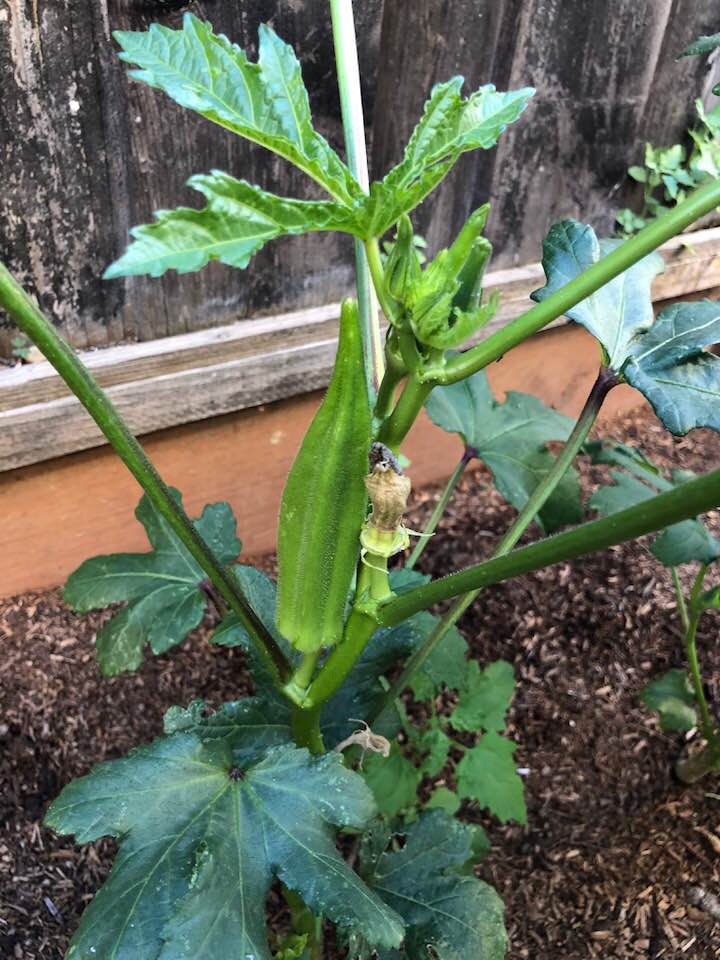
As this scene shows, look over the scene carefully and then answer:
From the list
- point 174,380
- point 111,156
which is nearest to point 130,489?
point 174,380

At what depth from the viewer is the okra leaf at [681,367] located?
3.48 ft

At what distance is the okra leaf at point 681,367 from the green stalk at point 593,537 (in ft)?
1.15

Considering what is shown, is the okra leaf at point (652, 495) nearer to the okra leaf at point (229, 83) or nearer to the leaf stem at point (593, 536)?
the leaf stem at point (593, 536)

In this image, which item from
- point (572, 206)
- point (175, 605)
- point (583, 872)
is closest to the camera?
point (175, 605)

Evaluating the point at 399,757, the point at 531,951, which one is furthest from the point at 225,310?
the point at 531,951

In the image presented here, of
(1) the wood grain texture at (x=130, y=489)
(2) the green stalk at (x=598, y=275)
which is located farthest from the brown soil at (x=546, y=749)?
(2) the green stalk at (x=598, y=275)

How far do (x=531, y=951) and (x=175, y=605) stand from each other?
98 centimetres

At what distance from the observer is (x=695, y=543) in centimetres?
166

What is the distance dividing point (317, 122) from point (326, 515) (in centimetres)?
112

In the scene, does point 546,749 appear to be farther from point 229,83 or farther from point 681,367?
point 229,83

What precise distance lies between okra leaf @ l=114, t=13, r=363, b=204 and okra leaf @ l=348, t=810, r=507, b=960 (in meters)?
1.05

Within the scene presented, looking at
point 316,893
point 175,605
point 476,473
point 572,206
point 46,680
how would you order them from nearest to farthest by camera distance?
point 316,893, point 175,605, point 46,680, point 572,206, point 476,473

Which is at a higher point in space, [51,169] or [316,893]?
[51,169]

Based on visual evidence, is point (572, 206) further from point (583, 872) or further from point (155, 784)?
point (155, 784)
